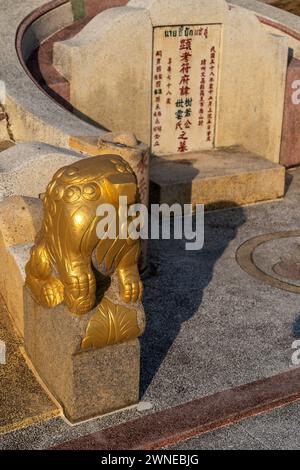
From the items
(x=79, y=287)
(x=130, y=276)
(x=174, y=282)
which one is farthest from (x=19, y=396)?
(x=174, y=282)

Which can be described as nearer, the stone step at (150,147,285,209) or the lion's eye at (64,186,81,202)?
the lion's eye at (64,186,81,202)

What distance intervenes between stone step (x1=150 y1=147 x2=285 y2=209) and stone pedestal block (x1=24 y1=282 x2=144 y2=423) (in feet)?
18.7

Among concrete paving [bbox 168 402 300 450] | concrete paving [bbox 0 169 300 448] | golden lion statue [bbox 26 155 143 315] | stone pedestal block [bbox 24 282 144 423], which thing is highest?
golden lion statue [bbox 26 155 143 315]

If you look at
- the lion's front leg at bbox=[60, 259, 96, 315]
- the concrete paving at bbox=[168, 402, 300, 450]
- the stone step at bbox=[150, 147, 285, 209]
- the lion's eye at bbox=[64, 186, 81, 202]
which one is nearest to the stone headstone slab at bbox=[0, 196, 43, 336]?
the lion's front leg at bbox=[60, 259, 96, 315]

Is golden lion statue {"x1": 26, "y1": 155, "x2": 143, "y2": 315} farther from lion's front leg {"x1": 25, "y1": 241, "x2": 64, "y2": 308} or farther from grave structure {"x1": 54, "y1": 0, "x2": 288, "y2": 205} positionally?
grave structure {"x1": 54, "y1": 0, "x2": 288, "y2": 205}

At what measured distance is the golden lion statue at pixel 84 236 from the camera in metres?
5.89

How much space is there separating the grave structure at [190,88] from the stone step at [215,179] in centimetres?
2

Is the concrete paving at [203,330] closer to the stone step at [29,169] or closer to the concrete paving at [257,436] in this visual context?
the concrete paving at [257,436]

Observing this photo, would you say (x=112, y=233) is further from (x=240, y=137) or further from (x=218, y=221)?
(x=240, y=137)

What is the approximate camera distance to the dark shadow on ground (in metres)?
8.22

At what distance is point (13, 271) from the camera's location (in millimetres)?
7641

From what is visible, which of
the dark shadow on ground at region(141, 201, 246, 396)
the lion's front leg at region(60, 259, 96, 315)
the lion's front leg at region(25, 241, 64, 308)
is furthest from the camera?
the dark shadow on ground at region(141, 201, 246, 396)

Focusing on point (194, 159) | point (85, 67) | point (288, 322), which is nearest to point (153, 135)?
point (194, 159)

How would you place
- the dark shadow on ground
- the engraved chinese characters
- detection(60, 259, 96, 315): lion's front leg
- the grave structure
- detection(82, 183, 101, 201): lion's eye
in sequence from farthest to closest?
the engraved chinese characters
the grave structure
the dark shadow on ground
detection(60, 259, 96, 315): lion's front leg
detection(82, 183, 101, 201): lion's eye
